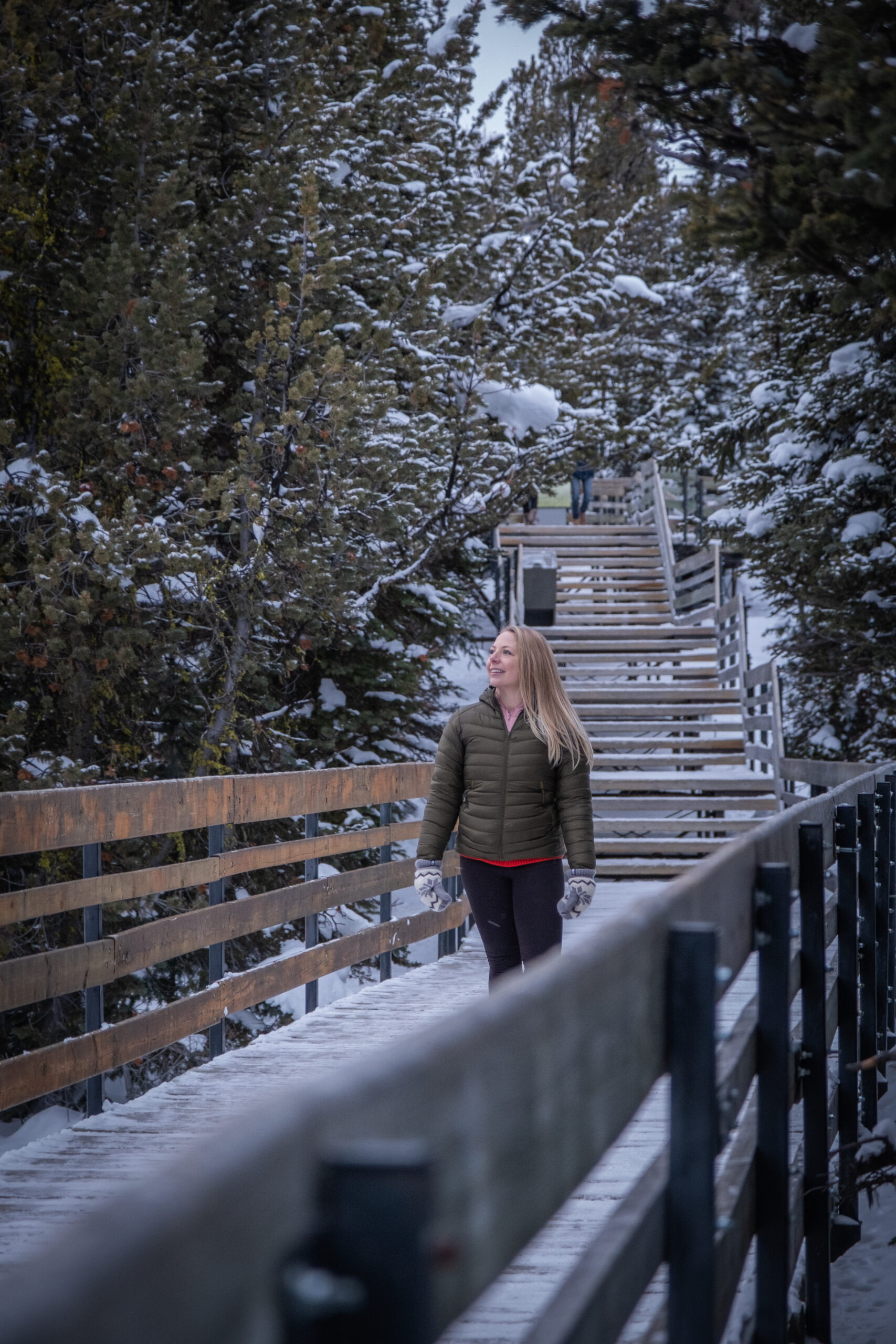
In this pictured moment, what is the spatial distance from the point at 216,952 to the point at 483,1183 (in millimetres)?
4677

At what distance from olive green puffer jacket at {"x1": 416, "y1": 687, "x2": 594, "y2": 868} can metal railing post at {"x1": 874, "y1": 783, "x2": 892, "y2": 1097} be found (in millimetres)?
1206

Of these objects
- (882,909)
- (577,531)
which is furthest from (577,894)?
(577,531)

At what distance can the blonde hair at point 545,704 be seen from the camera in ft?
16.6

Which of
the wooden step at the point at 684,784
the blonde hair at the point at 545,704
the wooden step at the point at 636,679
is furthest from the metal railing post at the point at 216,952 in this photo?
the wooden step at the point at 636,679

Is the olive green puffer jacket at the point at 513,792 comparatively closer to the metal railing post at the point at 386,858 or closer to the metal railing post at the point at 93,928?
the metal railing post at the point at 93,928

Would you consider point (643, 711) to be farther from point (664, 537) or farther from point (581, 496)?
point (581, 496)

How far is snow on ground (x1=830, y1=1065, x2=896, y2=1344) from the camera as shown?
352 cm

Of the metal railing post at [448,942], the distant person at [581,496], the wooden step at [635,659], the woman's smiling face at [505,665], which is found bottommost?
the metal railing post at [448,942]

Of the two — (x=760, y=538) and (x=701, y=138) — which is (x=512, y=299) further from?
(x=701, y=138)

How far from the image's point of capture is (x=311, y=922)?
260 inches

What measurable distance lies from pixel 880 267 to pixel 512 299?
11.3m

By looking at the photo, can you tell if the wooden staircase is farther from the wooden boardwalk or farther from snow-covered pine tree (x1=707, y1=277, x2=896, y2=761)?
snow-covered pine tree (x1=707, y1=277, x2=896, y2=761)

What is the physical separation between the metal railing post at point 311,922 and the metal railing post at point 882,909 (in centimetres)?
267

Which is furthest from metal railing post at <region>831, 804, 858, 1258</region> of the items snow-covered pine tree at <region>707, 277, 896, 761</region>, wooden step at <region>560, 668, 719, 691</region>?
wooden step at <region>560, 668, 719, 691</region>
